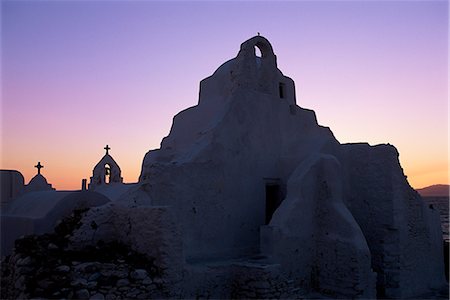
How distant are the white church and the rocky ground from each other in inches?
13.9

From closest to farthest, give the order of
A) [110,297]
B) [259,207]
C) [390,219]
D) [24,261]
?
[110,297] → [24,261] → [259,207] → [390,219]

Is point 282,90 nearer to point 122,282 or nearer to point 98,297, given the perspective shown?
point 122,282

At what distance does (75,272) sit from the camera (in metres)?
7.40

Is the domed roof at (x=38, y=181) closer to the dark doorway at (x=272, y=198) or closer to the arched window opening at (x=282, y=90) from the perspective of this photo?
the dark doorway at (x=272, y=198)

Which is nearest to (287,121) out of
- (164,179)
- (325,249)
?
(325,249)

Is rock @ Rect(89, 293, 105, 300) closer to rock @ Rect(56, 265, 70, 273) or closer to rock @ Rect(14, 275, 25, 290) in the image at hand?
rock @ Rect(56, 265, 70, 273)

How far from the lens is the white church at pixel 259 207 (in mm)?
9508

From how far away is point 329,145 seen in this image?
13469 millimetres

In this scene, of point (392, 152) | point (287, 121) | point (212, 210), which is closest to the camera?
point (212, 210)

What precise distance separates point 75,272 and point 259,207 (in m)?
6.29

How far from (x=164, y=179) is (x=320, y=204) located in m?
4.38

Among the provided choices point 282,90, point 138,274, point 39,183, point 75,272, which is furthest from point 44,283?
point 39,183

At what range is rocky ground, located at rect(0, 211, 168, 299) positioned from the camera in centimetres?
712

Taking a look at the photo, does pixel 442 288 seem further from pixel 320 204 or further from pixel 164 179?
pixel 164 179
